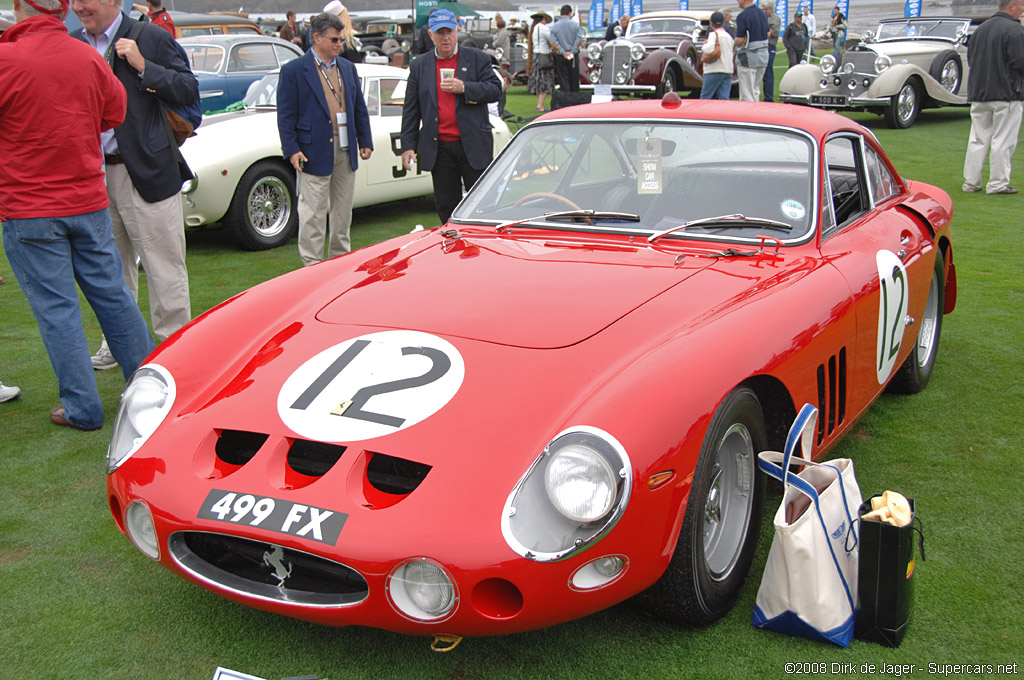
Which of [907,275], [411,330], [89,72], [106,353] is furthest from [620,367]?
[106,353]

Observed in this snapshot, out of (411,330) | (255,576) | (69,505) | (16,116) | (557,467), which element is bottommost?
(69,505)

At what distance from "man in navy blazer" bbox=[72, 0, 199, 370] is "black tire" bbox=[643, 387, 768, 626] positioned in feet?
10.6

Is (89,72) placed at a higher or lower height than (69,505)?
higher

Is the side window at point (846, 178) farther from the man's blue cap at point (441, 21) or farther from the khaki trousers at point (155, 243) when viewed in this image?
the khaki trousers at point (155, 243)

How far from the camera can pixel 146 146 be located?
4.49 metres

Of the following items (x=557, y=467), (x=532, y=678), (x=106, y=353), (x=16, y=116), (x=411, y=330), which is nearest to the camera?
(x=557, y=467)

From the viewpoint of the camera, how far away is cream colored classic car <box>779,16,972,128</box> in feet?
46.1

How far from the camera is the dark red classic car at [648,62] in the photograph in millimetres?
16547

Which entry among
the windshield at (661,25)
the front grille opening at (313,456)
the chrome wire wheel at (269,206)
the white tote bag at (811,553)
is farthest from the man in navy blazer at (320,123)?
the windshield at (661,25)

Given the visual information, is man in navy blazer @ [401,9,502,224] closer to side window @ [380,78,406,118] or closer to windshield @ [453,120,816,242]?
windshield @ [453,120,816,242]

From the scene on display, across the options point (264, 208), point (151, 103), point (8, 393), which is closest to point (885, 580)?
point (151, 103)

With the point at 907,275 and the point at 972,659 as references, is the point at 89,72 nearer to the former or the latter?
the point at 907,275

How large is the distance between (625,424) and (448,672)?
2.70ft

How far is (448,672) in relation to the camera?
2.43m
